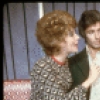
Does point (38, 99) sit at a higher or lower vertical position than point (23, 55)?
lower

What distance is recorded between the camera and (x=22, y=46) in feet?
3.05

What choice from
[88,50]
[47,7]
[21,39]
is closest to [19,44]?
[21,39]

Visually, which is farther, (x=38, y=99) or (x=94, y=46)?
(x=94, y=46)

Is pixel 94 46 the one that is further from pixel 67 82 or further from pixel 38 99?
pixel 38 99

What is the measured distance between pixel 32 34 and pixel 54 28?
0.18 m

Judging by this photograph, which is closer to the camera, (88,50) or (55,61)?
(55,61)

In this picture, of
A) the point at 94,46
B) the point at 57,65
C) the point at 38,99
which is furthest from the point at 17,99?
the point at 94,46

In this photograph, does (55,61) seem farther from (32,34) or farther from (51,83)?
(32,34)

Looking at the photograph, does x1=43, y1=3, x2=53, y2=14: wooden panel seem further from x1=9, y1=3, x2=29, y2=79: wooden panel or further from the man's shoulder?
the man's shoulder

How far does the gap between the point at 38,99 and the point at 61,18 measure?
1.10 feet

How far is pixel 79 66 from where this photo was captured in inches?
35.8

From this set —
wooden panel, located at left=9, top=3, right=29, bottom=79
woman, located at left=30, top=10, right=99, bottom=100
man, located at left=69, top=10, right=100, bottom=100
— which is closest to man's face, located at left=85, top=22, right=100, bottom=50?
man, located at left=69, top=10, right=100, bottom=100

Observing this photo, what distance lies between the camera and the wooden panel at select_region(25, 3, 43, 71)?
2.87 feet

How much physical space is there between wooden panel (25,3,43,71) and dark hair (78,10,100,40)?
21cm
